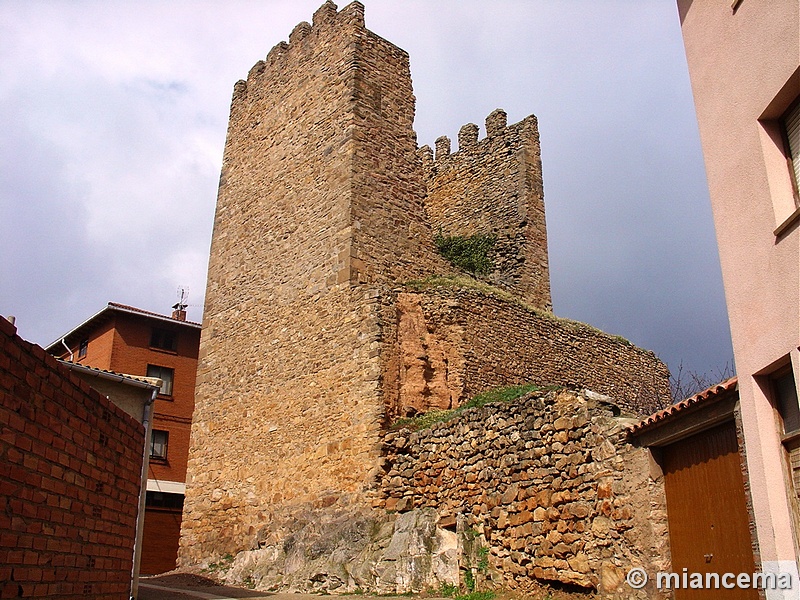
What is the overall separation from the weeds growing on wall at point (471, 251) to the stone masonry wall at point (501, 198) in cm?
16

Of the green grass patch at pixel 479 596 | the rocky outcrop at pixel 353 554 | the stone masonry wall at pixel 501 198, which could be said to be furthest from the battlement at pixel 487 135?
the green grass patch at pixel 479 596

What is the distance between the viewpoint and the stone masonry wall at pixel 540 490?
8.46 m

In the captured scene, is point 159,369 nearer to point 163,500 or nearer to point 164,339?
point 164,339

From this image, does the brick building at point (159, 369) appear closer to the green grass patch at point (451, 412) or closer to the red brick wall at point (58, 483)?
the green grass patch at point (451, 412)

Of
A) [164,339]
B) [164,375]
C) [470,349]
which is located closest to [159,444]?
[164,375]

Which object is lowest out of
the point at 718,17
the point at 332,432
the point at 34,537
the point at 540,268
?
the point at 34,537

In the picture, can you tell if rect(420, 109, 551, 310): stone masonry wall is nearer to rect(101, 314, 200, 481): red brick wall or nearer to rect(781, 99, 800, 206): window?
rect(781, 99, 800, 206): window

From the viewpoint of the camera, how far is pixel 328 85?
16078mm

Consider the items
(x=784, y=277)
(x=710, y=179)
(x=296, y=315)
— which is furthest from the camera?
(x=296, y=315)

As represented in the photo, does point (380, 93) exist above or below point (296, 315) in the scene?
above

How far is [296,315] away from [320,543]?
471 centimetres

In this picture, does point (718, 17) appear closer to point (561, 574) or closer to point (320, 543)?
point (561, 574)

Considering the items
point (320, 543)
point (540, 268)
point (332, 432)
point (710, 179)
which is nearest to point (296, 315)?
point (332, 432)

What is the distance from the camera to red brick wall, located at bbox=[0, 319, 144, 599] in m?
5.30
